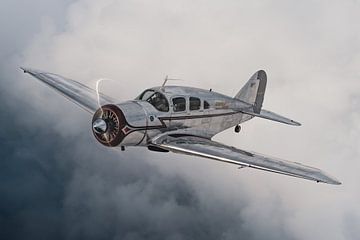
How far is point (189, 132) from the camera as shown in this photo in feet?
108

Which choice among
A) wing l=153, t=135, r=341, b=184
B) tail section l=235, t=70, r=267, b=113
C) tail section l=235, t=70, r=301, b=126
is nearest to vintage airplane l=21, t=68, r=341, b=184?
wing l=153, t=135, r=341, b=184

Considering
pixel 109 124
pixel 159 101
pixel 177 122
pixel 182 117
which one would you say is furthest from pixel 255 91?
pixel 109 124

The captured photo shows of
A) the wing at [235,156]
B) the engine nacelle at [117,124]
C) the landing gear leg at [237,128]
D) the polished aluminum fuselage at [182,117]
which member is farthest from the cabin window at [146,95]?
the landing gear leg at [237,128]

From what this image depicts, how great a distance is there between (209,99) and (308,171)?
10.0m

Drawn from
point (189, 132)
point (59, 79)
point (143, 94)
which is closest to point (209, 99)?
point (189, 132)

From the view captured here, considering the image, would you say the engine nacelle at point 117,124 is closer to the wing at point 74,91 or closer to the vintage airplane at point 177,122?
the vintage airplane at point 177,122

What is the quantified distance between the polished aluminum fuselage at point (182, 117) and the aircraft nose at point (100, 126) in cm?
133

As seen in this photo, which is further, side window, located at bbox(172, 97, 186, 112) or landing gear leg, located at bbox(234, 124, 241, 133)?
landing gear leg, located at bbox(234, 124, 241, 133)

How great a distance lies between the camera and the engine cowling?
28.2 m

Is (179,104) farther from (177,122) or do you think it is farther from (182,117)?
(177,122)

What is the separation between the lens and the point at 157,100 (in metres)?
31.0

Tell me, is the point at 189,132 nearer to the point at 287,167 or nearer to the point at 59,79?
the point at 287,167

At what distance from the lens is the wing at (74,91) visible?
3634cm

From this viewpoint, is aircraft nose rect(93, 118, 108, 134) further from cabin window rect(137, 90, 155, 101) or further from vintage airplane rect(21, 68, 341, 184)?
cabin window rect(137, 90, 155, 101)
